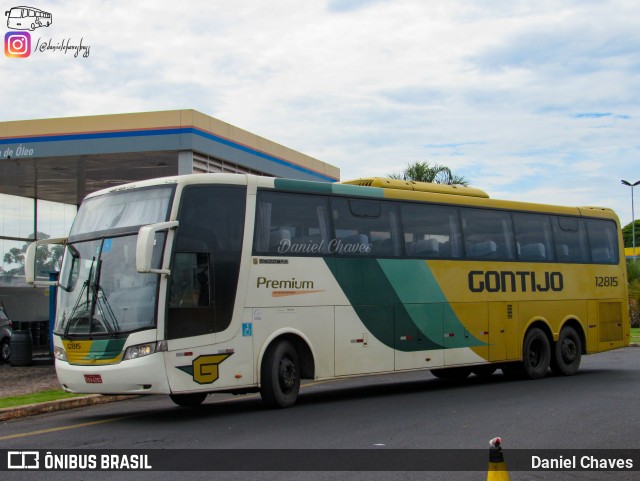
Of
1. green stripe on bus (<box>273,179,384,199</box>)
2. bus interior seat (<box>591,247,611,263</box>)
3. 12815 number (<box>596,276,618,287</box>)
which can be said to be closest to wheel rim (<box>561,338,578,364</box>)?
12815 number (<box>596,276,618,287</box>)

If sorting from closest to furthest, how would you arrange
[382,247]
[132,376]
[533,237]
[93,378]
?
[132,376]
[93,378]
[382,247]
[533,237]

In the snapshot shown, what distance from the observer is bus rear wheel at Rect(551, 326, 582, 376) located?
60.6 ft

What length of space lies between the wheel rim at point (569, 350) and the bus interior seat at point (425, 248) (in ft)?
15.0

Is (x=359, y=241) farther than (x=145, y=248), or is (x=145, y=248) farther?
(x=359, y=241)

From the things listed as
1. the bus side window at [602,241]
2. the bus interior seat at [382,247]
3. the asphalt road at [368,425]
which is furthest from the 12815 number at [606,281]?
the bus interior seat at [382,247]

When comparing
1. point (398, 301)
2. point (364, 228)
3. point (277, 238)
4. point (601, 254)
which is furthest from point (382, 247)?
point (601, 254)

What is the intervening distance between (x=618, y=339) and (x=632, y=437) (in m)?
10.5

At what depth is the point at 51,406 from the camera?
14.1 meters

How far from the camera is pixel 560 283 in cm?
1861

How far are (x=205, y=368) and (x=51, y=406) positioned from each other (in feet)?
11.8

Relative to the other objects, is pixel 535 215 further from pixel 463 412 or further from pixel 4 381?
pixel 4 381

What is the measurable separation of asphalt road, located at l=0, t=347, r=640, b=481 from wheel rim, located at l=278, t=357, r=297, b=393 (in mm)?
373

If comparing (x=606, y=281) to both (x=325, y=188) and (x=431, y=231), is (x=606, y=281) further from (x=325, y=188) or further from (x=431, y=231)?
(x=325, y=188)

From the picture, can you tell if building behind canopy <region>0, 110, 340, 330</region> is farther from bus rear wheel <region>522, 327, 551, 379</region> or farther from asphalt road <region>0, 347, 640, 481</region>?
bus rear wheel <region>522, 327, 551, 379</region>
